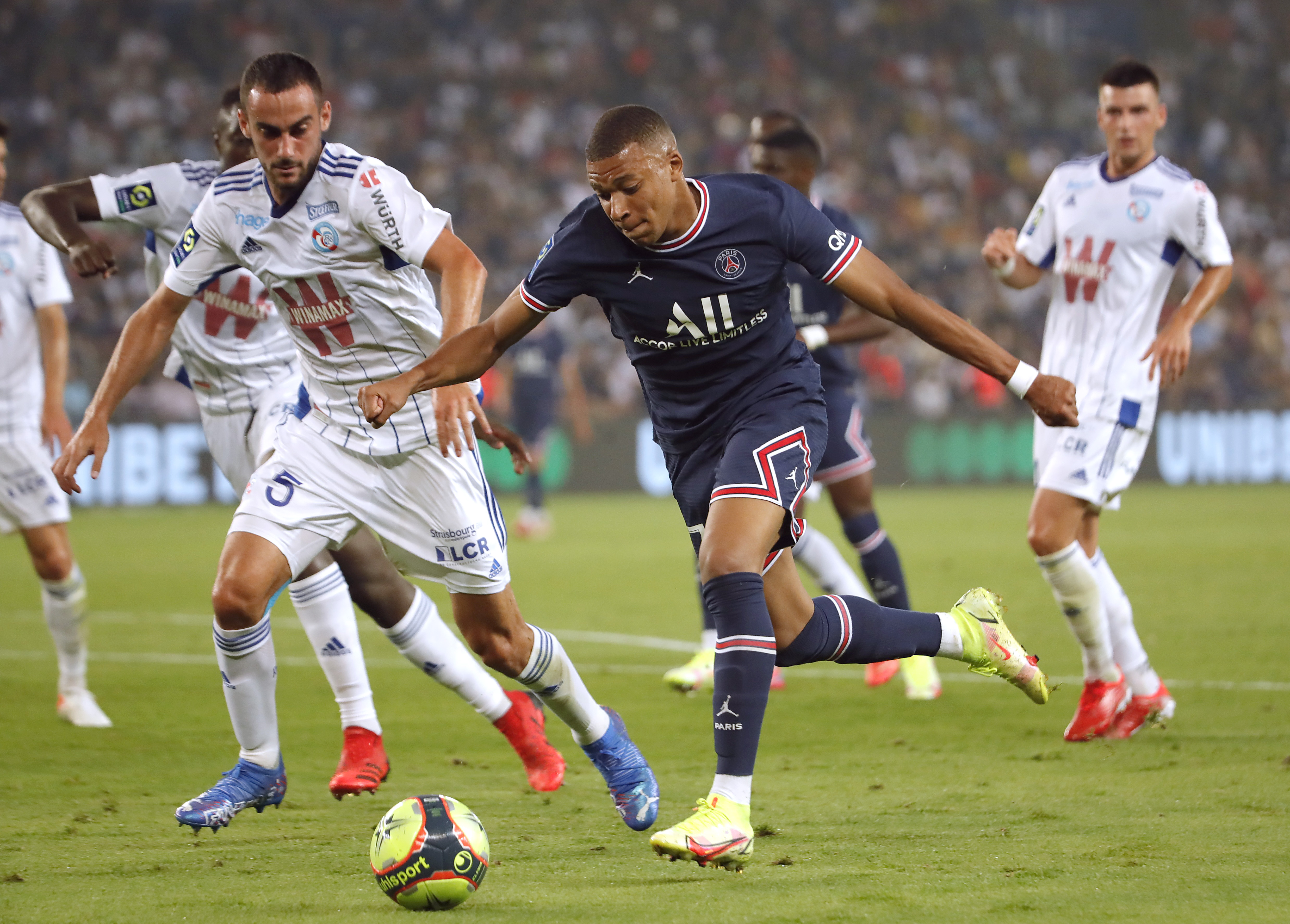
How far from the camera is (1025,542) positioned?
545 inches

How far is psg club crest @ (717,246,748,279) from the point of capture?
4.11 m

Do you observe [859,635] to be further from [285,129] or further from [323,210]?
[285,129]

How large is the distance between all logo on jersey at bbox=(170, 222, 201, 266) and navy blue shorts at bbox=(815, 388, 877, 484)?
3.30 metres

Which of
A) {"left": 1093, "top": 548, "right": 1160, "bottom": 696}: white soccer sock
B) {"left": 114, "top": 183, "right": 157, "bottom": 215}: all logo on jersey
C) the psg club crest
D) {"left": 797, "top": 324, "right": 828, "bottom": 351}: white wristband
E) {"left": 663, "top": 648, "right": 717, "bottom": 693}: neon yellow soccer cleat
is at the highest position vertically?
{"left": 114, "top": 183, "right": 157, "bottom": 215}: all logo on jersey

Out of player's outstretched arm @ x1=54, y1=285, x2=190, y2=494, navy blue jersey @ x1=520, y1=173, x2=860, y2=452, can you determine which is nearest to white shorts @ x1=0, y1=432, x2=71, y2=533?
player's outstretched arm @ x1=54, y1=285, x2=190, y2=494

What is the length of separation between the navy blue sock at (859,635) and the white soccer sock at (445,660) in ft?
3.74

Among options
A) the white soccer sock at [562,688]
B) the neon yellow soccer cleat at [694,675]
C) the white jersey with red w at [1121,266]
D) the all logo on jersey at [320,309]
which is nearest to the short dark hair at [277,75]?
the all logo on jersey at [320,309]

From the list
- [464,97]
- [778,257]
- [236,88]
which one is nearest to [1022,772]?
[778,257]

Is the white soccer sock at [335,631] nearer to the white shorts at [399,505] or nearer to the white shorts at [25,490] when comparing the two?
the white shorts at [399,505]

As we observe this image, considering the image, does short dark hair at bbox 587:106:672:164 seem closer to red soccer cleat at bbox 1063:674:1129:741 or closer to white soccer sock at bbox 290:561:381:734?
white soccer sock at bbox 290:561:381:734

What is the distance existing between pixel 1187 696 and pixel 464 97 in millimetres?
20517

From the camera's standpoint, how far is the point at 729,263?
13.5ft

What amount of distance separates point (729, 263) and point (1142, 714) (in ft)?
9.45

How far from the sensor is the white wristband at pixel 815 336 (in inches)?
264
